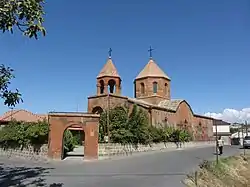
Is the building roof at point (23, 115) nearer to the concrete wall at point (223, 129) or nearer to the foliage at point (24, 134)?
the foliage at point (24, 134)

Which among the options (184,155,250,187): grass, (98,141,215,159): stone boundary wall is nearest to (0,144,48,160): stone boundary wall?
(98,141,215,159): stone boundary wall

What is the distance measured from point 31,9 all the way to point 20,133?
71.3ft

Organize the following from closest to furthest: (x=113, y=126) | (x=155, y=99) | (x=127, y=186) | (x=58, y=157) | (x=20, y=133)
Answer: (x=127, y=186)
(x=58, y=157)
(x=20, y=133)
(x=113, y=126)
(x=155, y=99)

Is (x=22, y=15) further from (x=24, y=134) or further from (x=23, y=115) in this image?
(x=23, y=115)

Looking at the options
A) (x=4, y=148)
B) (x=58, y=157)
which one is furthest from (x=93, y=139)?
(x=4, y=148)

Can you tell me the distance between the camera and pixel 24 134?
24766mm

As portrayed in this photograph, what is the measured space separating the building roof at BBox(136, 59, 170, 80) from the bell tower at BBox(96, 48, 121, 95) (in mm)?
10212

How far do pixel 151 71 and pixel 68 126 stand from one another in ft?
82.4

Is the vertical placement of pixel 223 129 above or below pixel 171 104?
below

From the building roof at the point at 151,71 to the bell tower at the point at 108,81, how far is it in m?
10.2

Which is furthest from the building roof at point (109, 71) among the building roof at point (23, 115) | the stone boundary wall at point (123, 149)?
the building roof at point (23, 115)

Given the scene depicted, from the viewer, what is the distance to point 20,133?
2491 centimetres

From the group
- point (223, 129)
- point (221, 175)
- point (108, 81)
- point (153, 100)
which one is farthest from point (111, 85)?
point (223, 129)

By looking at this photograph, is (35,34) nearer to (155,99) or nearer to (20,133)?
(20,133)
